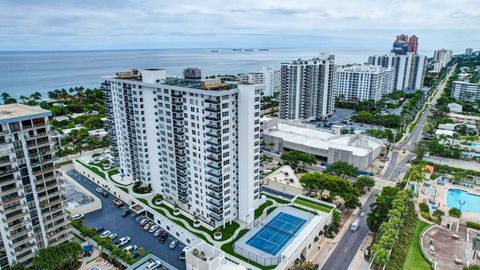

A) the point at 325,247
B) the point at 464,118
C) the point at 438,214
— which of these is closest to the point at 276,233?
the point at 325,247

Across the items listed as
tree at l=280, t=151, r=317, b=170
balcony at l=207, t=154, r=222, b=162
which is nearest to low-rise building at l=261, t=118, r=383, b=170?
tree at l=280, t=151, r=317, b=170

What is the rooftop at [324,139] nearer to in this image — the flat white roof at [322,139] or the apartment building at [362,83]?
the flat white roof at [322,139]

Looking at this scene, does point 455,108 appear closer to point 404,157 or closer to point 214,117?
point 404,157

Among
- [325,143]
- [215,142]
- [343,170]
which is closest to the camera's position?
[215,142]

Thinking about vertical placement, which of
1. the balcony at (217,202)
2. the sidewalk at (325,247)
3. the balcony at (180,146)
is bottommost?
the sidewalk at (325,247)

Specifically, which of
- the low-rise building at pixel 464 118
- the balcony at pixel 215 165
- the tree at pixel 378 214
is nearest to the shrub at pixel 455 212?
the tree at pixel 378 214

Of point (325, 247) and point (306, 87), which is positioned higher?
point (306, 87)

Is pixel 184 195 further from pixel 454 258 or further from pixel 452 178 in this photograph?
pixel 452 178
